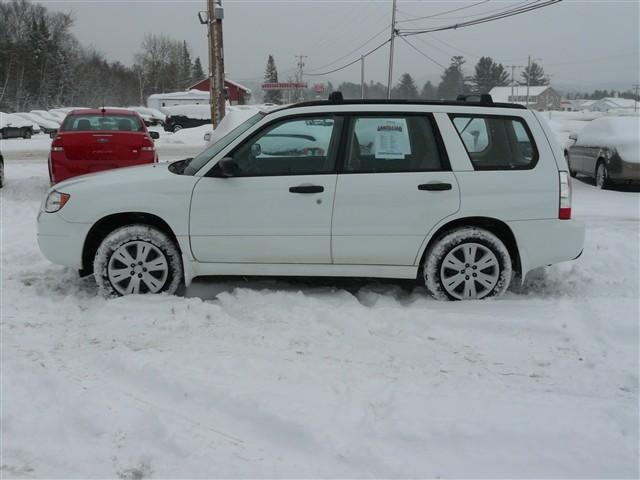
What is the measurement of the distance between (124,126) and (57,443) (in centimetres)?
874

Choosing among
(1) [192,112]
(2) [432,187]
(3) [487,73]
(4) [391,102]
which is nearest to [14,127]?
(1) [192,112]

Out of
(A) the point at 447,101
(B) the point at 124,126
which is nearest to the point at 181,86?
(B) the point at 124,126

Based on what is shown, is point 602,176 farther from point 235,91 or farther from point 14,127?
point 235,91

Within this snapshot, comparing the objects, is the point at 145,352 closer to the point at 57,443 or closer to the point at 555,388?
the point at 57,443

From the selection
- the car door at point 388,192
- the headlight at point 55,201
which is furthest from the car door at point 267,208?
the headlight at point 55,201

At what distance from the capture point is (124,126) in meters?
11.0

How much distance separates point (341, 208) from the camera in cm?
511

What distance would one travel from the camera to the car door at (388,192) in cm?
511

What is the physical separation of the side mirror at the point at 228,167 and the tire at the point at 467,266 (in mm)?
1785

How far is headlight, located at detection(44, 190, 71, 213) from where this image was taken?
523 centimetres

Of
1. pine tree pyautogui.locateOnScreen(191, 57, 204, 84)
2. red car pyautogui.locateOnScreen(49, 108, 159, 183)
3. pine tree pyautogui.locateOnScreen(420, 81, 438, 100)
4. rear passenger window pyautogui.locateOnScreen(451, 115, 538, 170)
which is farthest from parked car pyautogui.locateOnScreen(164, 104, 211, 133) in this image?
pine tree pyautogui.locateOnScreen(191, 57, 204, 84)

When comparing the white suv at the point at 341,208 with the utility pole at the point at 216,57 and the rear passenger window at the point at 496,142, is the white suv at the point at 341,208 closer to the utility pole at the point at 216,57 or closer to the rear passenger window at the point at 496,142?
the rear passenger window at the point at 496,142

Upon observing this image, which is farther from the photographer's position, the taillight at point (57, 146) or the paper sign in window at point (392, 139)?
the taillight at point (57, 146)

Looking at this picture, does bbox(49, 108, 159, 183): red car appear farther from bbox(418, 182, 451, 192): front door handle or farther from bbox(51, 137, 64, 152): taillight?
bbox(418, 182, 451, 192): front door handle
